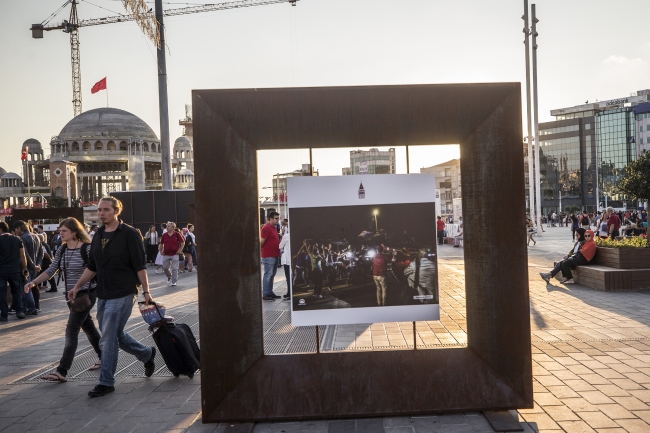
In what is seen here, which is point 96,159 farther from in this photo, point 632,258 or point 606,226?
point 632,258

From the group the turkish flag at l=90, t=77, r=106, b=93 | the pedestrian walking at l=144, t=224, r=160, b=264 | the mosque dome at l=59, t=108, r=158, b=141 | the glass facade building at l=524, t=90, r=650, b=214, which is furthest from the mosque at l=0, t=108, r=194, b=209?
the pedestrian walking at l=144, t=224, r=160, b=264

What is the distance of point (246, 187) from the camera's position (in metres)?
4.52

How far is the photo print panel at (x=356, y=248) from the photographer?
15.0 ft

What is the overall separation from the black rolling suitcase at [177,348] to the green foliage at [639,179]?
10.2m

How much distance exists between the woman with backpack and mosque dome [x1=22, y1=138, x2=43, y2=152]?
123436mm

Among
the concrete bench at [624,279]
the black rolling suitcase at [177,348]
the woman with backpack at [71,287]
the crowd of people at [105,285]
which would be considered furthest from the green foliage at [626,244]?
the woman with backpack at [71,287]

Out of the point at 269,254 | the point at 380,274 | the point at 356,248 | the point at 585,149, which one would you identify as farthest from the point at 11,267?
the point at 585,149

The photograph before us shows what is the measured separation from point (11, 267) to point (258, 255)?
301 inches

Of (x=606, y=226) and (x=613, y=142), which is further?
(x=613, y=142)

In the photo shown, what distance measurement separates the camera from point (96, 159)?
4247 inches

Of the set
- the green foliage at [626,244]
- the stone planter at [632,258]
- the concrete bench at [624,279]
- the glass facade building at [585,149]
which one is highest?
the glass facade building at [585,149]

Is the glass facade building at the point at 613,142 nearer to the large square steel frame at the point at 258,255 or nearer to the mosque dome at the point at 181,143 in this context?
the mosque dome at the point at 181,143

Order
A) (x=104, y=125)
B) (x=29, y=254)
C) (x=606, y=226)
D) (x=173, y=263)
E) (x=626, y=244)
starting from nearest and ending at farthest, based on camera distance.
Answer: (x=626, y=244) → (x=29, y=254) → (x=173, y=263) → (x=606, y=226) → (x=104, y=125)

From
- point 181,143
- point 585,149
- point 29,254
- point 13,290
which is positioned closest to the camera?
point 13,290
